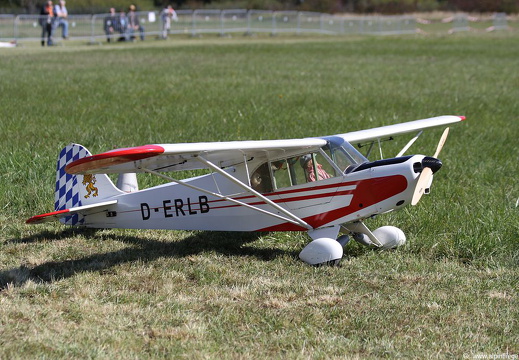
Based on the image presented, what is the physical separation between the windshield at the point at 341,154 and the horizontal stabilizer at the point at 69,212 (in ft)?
9.42


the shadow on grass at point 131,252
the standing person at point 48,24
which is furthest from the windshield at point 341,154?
the standing person at point 48,24

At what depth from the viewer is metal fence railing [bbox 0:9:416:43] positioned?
44125 mm

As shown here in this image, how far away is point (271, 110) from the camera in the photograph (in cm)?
1853

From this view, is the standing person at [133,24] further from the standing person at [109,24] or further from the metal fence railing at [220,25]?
the standing person at [109,24]

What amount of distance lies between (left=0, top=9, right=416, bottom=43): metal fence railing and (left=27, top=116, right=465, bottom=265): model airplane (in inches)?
1473

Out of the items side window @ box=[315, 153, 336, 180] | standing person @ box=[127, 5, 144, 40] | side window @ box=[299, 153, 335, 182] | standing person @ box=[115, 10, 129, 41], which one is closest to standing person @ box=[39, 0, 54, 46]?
standing person @ box=[115, 10, 129, 41]

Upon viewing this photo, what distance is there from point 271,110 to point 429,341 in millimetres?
13037

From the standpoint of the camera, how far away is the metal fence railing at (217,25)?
145ft

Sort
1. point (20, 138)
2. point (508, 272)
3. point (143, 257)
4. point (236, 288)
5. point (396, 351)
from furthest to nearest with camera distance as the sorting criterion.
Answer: point (20, 138) < point (143, 257) < point (508, 272) < point (236, 288) < point (396, 351)

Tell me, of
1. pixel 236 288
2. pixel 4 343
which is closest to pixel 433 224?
pixel 236 288

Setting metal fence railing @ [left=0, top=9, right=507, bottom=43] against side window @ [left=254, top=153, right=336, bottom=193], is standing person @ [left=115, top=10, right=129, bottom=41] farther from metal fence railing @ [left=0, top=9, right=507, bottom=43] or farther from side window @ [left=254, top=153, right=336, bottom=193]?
side window @ [left=254, top=153, right=336, bottom=193]

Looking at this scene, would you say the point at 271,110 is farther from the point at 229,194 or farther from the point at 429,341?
the point at 429,341

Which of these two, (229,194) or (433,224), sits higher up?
(229,194)

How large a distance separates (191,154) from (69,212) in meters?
2.01
